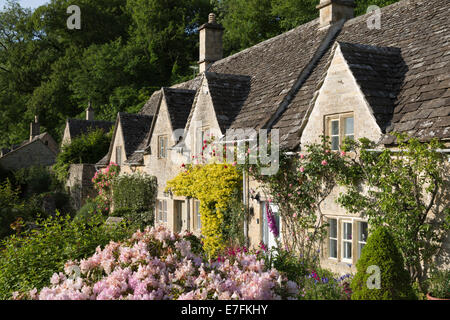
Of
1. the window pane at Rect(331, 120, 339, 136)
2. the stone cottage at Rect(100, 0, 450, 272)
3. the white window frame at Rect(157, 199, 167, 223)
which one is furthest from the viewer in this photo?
the white window frame at Rect(157, 199, 167, 223)

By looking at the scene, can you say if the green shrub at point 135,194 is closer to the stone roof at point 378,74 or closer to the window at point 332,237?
the window at point 332,237

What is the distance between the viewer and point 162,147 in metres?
20.0

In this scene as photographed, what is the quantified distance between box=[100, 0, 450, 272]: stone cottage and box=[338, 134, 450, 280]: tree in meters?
0.39

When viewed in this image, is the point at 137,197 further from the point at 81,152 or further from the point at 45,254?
the point at 45,254

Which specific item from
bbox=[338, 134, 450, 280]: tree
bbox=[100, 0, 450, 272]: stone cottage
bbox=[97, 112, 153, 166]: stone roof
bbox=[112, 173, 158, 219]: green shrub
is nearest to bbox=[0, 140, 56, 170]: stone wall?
bbox=[97, 112, 153, 166]: stone roof

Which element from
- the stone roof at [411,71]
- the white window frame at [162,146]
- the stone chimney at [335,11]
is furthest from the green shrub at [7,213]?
the stone chimney at [335,11]

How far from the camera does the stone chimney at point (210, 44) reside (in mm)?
24211

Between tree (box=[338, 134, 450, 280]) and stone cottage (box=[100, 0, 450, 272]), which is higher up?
stone cottage (box=[100, 0, 450, 272])

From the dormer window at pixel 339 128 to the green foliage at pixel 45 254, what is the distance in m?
5.24

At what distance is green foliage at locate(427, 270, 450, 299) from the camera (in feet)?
24.5

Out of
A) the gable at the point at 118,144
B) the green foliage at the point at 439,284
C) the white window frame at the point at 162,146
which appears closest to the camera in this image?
the green foliage at the point at 439,284

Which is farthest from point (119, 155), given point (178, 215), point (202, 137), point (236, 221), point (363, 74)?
point (363, 74)

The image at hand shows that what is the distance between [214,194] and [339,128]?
5193 mm

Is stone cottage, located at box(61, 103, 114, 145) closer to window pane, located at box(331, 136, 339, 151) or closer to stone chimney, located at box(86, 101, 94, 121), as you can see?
stone chimney, located at box(86, 101, 94, 121)
